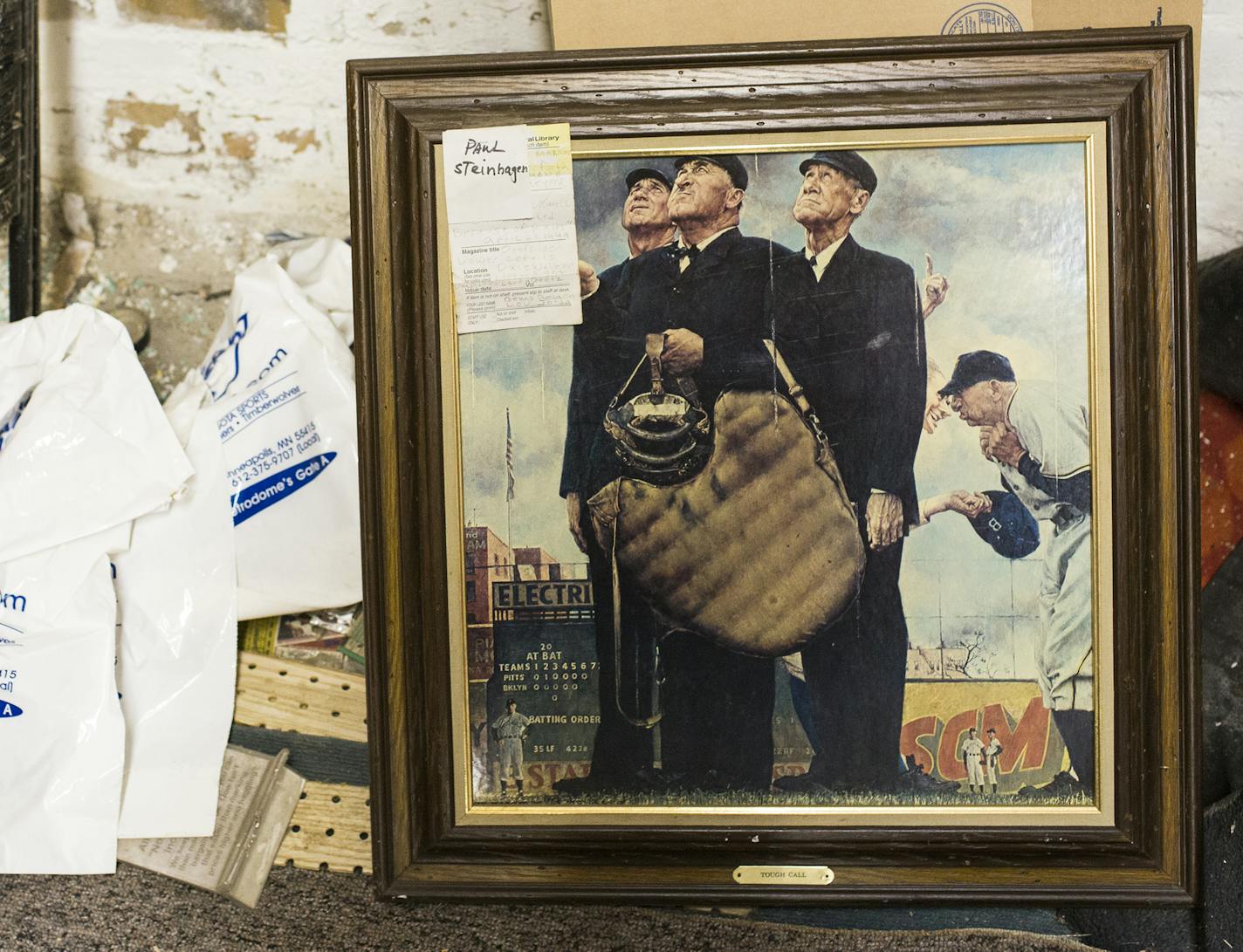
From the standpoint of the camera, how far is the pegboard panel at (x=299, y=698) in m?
1.00

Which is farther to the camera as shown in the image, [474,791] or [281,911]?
[281,911]

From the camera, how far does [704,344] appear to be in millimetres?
821

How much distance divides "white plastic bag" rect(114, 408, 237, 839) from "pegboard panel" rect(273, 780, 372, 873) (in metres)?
0.09

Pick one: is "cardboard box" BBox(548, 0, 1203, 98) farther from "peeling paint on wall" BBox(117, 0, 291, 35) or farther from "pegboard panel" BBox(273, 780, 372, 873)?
"pegboard panel" BBox(273, 780, 372, 873)

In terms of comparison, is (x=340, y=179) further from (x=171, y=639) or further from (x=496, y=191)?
(x=171, y=639)

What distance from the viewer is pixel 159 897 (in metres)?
0.96

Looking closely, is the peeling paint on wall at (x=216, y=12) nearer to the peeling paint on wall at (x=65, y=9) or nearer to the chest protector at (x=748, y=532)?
the peeling paint on wall at (x=65, y=9)

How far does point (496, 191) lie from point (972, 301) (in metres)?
0.45

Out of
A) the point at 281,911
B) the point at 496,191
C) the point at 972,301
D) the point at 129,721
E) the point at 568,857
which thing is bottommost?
the point at 281,911

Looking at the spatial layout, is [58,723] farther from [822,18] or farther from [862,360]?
[822,18]

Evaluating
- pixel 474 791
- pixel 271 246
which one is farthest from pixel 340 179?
pixel 474 791

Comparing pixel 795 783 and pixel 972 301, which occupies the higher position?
pixel 972 301

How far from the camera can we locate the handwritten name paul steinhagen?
814mm

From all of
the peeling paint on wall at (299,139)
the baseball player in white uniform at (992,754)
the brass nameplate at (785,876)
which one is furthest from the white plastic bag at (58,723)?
the baseball player in white uniform at (992,754)
